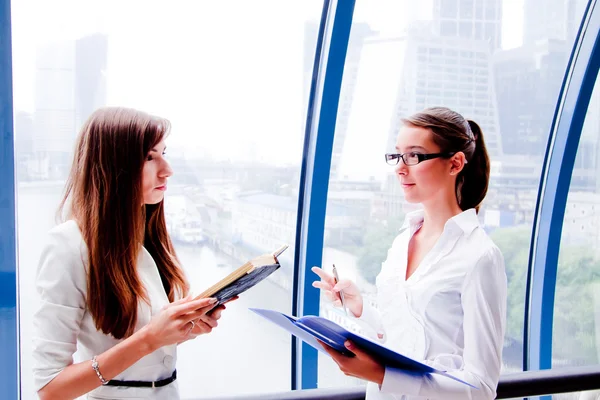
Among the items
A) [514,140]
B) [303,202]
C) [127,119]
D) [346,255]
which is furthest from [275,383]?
[514,140]

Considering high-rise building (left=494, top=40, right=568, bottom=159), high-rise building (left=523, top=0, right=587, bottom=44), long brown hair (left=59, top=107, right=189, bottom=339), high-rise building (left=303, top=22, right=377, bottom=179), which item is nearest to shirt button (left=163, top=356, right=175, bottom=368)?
long brown hair (left=59, top=107, right=189, bottom=339)

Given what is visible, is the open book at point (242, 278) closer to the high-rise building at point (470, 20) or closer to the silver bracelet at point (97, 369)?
the silver bracelet at point (97, 369)

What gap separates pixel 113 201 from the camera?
1563mm

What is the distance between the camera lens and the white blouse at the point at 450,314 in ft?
4.87

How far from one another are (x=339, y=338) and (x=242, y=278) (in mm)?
328

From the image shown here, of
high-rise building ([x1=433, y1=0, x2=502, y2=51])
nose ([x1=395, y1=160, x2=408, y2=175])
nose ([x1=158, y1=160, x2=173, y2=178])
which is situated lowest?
nose ([x1=158, y1=160, x2=173, y2=178])

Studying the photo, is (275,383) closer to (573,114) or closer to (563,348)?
(563,348)

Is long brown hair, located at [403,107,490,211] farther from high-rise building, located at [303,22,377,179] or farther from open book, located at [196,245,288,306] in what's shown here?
high-rise building, located at [303,22,377,179]

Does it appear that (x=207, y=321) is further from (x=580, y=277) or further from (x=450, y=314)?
(x=580, y=277)

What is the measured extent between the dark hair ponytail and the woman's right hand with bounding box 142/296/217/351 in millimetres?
962

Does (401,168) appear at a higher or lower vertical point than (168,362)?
higher

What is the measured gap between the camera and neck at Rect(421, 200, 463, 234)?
5.88ft

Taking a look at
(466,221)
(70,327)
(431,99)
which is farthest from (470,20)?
(70,327)

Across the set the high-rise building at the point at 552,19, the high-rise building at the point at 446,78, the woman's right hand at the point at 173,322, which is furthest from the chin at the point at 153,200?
the high-rise building at the point at 552,19
